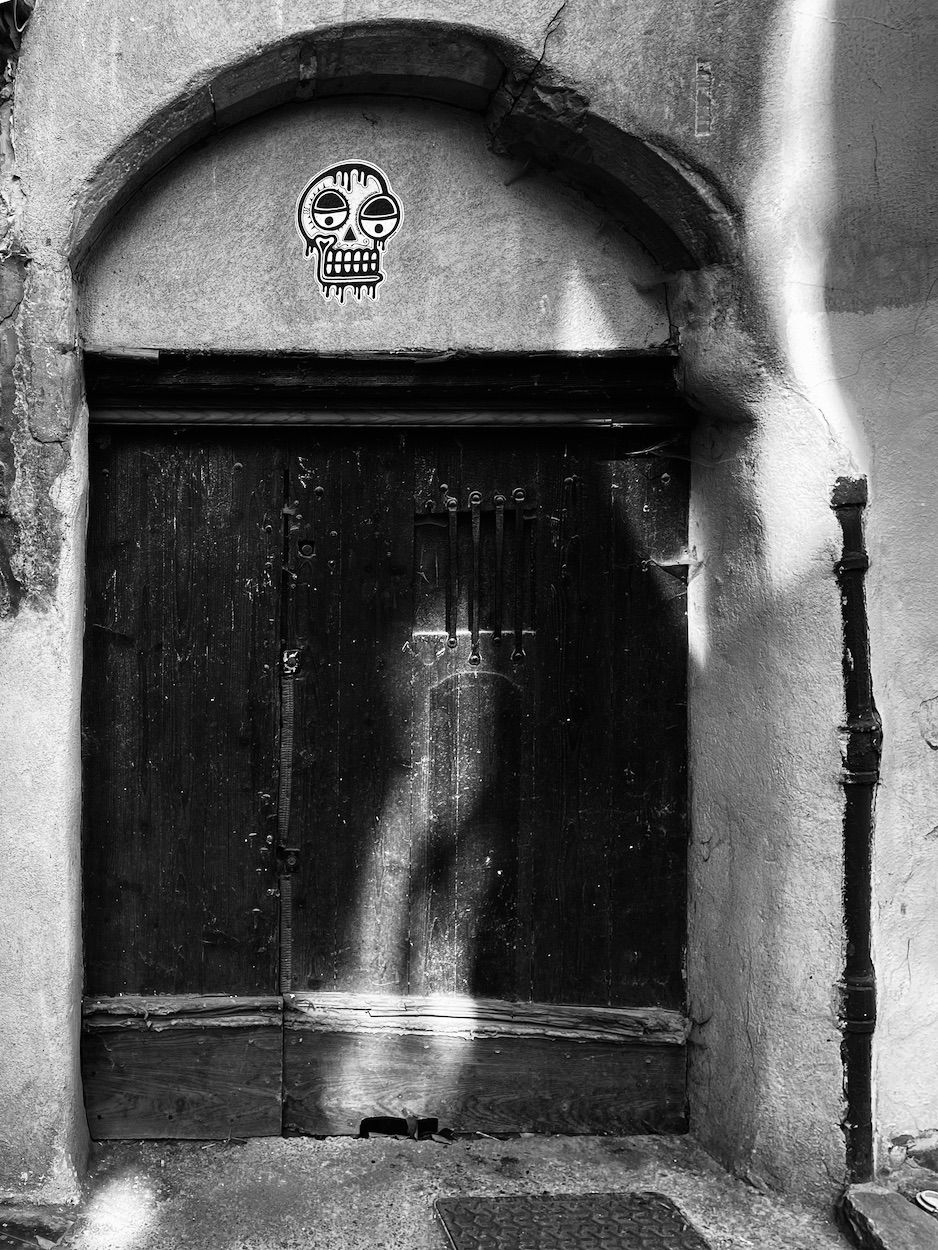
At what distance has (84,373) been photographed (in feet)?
8.63

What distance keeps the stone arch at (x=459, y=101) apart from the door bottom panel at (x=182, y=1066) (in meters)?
2.12

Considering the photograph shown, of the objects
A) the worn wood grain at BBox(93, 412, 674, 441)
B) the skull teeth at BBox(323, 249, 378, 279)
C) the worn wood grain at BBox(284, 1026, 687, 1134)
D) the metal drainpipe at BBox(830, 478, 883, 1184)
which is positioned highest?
the skull teeth at BBox(323, 249, 378, 279)

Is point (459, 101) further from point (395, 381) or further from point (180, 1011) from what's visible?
point (180, 1011)

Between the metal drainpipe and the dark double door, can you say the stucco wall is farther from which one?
the metal drainpipe

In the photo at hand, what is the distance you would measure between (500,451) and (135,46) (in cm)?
141

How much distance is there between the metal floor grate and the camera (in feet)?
7.68

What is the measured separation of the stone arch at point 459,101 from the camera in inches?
96.6

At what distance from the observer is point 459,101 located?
266 centimetres

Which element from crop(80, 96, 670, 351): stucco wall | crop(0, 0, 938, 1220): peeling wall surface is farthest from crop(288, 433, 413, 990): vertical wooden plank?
crop(0, 0, 938, 1220): peeling wall surface

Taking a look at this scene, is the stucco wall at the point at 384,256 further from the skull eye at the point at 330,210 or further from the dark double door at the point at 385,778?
the dark double door at the point at 385,778

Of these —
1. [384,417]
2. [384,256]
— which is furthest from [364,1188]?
[384,256]

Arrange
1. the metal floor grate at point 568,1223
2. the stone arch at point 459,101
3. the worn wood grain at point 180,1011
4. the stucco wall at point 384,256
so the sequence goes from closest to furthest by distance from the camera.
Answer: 1. the metal floor grate at point 568,1223
2. the stone arch at point 459,101
3. the stucco wall at point 384,256
4. the worn wood grain at point 180,1011

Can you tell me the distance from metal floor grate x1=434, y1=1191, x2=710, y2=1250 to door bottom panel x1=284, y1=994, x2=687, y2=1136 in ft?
0.96

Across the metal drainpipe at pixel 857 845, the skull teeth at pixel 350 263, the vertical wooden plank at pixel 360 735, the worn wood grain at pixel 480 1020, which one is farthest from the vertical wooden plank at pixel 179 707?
the metal drainpipe at pixel 857 845
